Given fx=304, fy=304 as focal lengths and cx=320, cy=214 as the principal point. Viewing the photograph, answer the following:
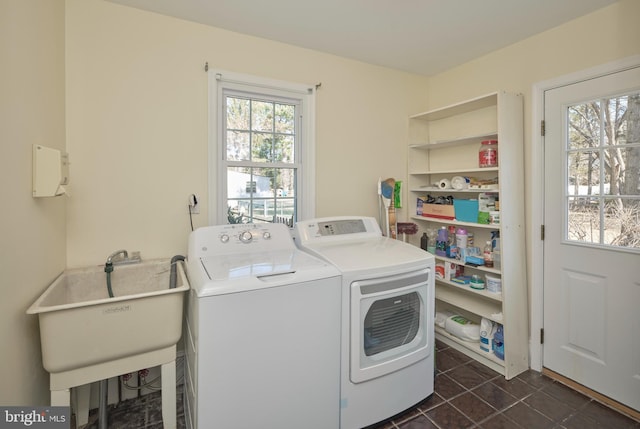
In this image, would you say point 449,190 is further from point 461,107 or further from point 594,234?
point 594,234

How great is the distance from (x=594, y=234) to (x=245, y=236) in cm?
226

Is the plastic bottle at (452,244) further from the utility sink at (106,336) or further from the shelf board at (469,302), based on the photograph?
the utility sink at (106,336)

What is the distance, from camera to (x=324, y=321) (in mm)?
1525

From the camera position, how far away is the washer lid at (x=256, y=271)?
1.33 m

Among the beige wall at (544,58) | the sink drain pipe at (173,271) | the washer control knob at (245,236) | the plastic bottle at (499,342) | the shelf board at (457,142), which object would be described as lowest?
the plastic bottle at (499,342)

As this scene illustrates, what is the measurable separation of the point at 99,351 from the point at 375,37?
2573mm

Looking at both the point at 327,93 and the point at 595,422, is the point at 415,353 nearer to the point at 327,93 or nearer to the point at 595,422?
the point at 595,422

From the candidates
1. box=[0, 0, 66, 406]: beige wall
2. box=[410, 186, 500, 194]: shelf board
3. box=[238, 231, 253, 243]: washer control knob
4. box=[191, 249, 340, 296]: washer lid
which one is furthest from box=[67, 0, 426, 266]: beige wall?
box=[410, 186, 500, 194]: shelf board

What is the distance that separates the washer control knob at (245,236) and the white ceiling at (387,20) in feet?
4.67

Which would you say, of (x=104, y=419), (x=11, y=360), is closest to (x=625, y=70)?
(x=11, y=360)

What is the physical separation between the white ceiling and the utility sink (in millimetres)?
1696

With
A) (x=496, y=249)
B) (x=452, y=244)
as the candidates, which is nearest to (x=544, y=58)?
(x=496, y=249)

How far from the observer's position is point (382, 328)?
1744mm

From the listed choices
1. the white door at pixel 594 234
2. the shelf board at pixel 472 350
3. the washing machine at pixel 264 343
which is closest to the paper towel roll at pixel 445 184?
the white door at pixel 594 234
